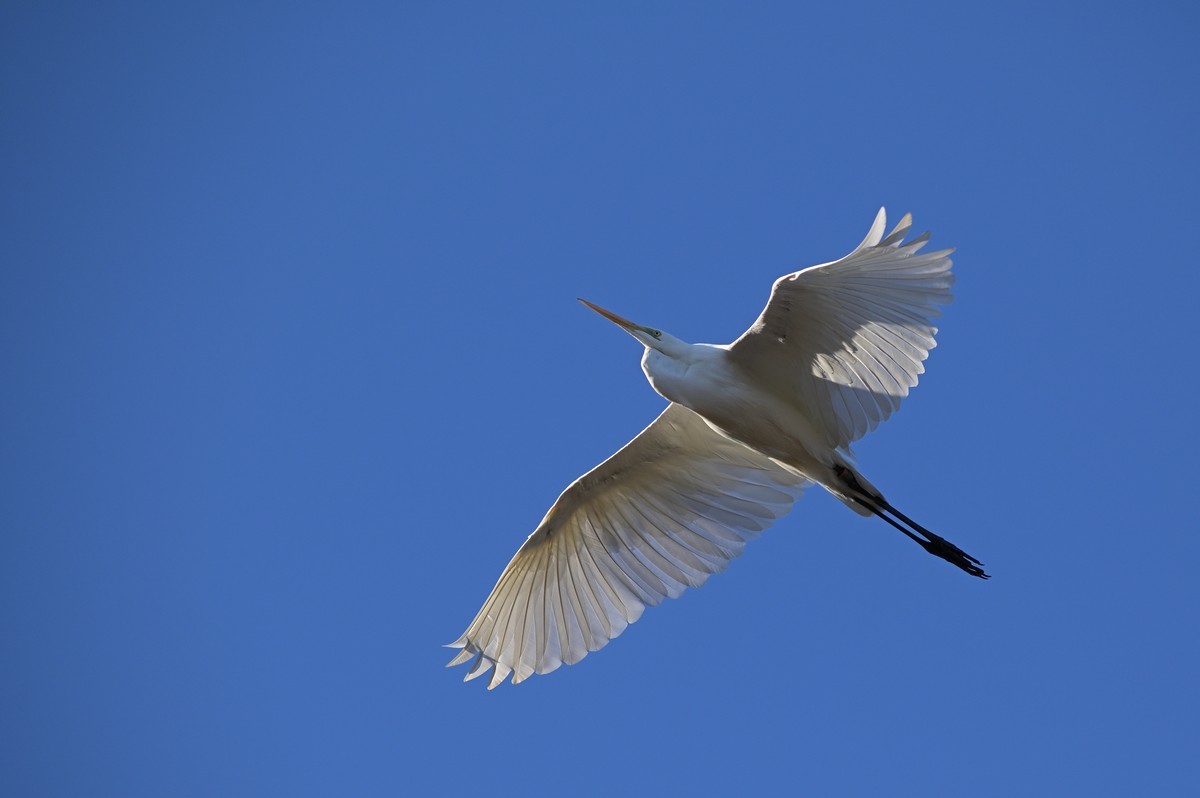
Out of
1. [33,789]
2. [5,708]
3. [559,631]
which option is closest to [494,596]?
[559,631]

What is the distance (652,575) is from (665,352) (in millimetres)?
1843

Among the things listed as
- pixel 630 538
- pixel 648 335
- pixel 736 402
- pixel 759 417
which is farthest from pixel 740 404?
pixel 630 538

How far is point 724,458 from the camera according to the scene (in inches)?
351

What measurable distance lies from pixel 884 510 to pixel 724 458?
136 centimetres

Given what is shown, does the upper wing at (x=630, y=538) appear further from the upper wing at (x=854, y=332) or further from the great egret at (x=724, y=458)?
the upper wing at (x=854, y=332)

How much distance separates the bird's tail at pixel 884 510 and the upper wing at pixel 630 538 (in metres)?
0.79

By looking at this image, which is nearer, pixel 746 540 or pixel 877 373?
pixel 877 373

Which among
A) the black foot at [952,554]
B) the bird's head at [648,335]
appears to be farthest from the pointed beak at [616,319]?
the black foot at [952,554]

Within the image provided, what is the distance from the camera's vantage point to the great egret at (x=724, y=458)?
7.15 m

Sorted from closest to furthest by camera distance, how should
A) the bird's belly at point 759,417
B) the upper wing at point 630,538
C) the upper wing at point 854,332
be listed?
the upper wing at point 854,332
the bird's belly at point 759,417
the upper wing at point 630,538

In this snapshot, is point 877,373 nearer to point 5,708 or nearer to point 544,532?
point 544,532

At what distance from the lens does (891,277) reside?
6973 mm

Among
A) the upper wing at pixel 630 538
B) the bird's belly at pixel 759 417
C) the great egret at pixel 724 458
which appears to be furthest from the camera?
the upper wing at pixel 630 538

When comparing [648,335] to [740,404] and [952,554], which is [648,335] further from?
[952,554]
